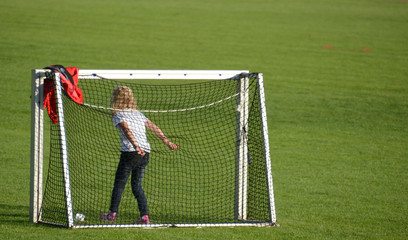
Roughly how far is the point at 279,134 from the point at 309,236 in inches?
238

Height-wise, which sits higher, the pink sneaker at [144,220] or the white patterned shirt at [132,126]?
the white patterned shirt at [132,126]

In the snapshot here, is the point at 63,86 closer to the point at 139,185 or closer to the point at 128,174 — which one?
the point at 128,174

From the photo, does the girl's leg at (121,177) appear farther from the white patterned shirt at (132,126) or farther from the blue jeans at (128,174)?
the white patterned shirt at (132,126)

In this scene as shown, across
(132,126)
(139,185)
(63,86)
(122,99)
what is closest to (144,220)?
(139,185)

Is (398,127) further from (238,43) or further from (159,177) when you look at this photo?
(238,43)

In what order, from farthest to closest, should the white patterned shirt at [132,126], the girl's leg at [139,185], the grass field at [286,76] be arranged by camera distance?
the grass field at [286,76] → the girl's leg at [139,185] → the white patterned shirt at [132,126]

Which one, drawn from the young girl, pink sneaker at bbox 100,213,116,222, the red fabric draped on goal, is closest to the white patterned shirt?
the young girl

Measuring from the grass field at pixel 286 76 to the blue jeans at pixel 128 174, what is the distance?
17.9 inches

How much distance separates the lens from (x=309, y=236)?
A: 611 centimetres

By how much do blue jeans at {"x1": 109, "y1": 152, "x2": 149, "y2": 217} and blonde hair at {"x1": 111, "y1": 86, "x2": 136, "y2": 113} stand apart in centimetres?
53

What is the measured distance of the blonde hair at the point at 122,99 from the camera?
19.9ft

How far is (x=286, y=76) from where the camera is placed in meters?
18.0

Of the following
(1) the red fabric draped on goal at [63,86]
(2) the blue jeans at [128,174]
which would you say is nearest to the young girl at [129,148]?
Answer: (2) the blue jeans at [128,174]

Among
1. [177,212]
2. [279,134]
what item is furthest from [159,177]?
[279,134]
